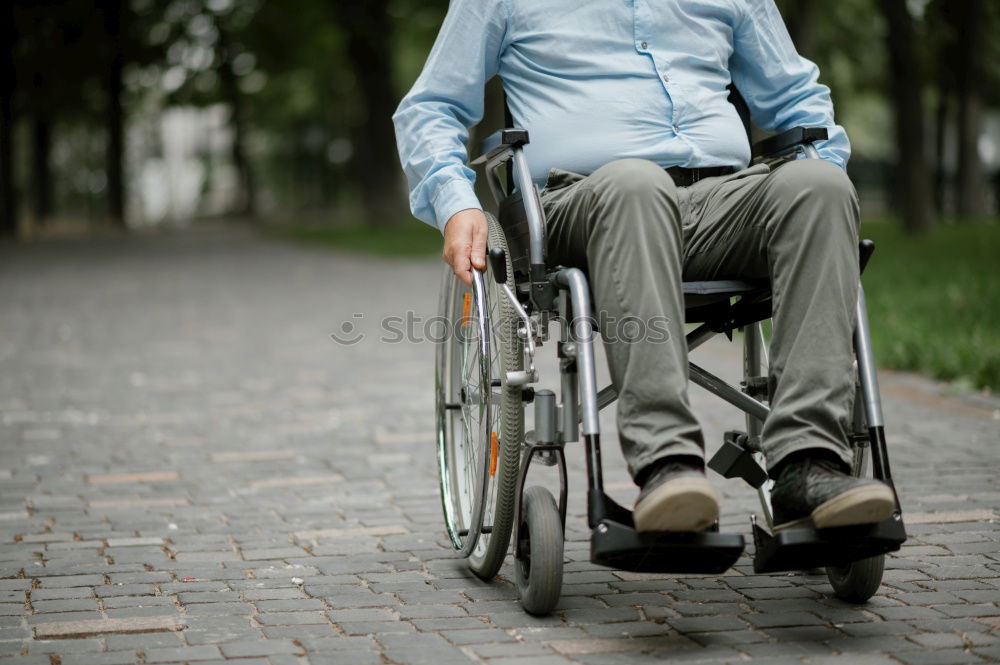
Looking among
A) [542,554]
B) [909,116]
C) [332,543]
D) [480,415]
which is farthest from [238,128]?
[542,554]

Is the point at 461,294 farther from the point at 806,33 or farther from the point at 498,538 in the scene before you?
the point at 806,33

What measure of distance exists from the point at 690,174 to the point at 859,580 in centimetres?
112

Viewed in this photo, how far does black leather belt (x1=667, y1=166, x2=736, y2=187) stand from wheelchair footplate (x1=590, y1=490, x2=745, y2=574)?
1021mm

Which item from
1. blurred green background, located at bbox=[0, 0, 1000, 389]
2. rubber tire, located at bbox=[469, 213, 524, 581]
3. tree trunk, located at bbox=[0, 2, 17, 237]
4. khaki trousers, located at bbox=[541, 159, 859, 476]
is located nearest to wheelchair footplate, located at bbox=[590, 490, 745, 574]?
khaki trousers, located at bbox=[541, 159, 859, 476]

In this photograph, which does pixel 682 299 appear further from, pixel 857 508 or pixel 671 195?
pixel 857 508

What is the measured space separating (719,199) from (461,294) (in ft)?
2.80

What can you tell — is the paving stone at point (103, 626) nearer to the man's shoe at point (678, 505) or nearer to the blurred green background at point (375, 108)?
the man's shoe at point (678, 505)

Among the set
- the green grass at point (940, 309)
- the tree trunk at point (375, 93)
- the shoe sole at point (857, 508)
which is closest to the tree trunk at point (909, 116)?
the green grass at point (940, 309)

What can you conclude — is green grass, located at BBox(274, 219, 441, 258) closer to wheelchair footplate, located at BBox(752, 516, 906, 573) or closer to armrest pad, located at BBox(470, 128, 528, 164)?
armrest pad, located at BBox(470, 128, 528, 164)

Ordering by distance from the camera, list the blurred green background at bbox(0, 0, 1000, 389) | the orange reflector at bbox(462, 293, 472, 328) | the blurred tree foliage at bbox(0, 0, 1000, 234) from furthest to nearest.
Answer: the blurred tree foliage at bbox(0, 0, 1000, 234) < the blurred green background at bbox(0, 0, 1000, 389) < the orange reflector at bbox(462, 293, 472, 328)

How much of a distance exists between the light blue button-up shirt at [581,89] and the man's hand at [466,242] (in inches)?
2.1

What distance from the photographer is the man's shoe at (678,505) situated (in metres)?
2.78

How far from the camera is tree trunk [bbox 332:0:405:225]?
2577 centimetres

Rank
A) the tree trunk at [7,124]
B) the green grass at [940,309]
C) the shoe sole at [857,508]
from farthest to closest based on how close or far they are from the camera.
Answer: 1. the tree trunk at [7,124]
2. the green grass at [940,309]
3. the shoe sole at [857,508]
